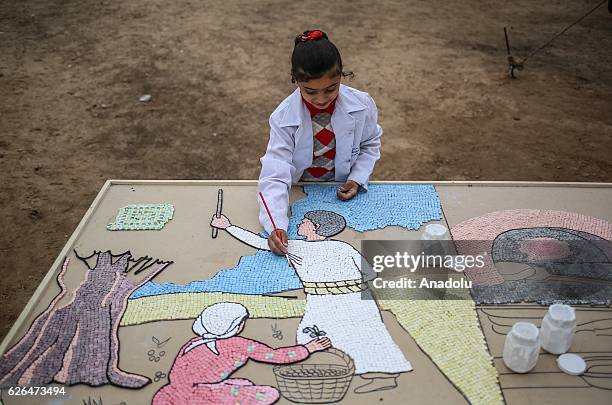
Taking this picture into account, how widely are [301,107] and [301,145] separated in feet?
0.44

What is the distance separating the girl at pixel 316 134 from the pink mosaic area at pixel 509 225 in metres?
0.41

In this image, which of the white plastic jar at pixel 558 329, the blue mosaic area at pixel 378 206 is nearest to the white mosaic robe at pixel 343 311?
the blue mosaic area at pixel 378 206

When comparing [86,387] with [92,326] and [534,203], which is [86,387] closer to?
[92,326]

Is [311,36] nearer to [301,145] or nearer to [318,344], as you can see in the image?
[301,145]

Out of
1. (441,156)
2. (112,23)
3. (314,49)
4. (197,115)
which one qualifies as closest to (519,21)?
(441,156)

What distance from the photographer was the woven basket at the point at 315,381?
1.21 m

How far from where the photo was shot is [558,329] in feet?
4.13

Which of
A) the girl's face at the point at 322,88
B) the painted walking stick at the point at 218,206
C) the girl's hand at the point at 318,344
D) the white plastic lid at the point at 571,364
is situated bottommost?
the painted walking stick at the point at 218,206

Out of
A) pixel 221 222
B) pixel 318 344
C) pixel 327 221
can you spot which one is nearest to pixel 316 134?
pixel 327 221

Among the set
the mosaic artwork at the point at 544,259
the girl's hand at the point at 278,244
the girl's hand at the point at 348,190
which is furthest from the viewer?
the girl's hand at the point at 348,190

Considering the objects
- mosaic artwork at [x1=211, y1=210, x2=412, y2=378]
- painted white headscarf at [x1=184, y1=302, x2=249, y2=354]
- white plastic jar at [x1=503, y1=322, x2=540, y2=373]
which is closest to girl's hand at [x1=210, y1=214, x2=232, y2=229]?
mosaic artwork at [x1=211, y1=210, x2=412, y2=378]

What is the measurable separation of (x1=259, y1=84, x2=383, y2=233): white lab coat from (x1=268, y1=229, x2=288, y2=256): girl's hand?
0.28 ft

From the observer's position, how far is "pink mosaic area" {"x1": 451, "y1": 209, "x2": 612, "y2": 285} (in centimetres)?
163

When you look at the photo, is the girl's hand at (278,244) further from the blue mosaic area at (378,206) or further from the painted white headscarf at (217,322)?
the painted white headscarf at (217,322)
